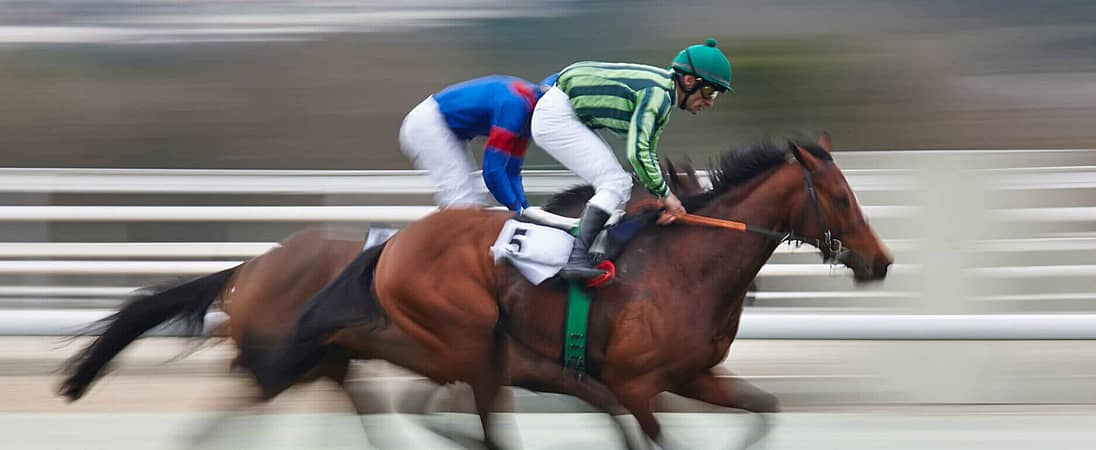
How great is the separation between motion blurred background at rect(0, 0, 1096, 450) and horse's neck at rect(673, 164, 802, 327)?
3.12 feet

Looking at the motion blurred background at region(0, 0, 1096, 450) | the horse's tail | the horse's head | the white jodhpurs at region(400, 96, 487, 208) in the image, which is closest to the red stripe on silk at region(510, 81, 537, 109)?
the white jodhpurs at region(400, 96, 487, 208)

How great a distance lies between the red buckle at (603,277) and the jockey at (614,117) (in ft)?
0.07

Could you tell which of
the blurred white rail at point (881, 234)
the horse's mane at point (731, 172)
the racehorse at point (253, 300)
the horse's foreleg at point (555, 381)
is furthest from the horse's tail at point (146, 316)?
Answer: the blurred white rail at point (881, 234)

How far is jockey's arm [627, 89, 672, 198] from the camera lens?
179 inches

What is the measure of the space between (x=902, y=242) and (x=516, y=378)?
7.56 feet

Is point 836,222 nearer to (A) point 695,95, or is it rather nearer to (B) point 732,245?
(B) point 732,245

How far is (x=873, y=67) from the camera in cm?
2000

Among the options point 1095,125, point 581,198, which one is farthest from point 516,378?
point 1095,125

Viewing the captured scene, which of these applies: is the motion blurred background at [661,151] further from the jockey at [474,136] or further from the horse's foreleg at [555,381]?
the jockey at [474,136]

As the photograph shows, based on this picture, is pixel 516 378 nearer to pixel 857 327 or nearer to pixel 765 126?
pixel 857 327

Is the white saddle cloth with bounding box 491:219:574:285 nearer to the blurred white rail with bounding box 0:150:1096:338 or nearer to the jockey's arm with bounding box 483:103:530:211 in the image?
the jockey's arm with bounding box 483:103:530:211

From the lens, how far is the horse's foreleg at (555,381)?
470cm

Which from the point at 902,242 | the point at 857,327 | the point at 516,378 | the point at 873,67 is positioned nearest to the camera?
the point at 516,378

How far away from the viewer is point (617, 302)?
4.66 metres
